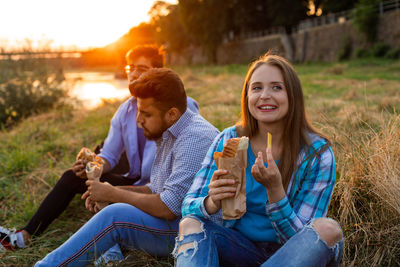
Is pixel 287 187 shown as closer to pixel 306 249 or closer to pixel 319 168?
pixel 319 168

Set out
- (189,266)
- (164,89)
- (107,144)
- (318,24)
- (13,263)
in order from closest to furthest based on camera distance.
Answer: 1. (189,266)
2. (164,89)
3. (13,263)
4. (107,144)
5. (318,24)

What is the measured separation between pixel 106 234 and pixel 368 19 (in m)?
21.6

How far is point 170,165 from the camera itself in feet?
7.78

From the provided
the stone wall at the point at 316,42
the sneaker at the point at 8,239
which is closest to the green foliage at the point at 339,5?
the stone wall at the point at 316,42

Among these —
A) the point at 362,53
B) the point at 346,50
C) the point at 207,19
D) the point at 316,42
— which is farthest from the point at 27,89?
the point at 207,19

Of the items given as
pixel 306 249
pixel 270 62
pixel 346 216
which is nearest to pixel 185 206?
pixel 306 249

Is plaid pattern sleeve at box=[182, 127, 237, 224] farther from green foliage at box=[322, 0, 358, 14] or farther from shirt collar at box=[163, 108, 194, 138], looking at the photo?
green foliage at box=[322, 0, 358, 14]

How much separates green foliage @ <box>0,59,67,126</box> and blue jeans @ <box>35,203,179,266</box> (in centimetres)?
725

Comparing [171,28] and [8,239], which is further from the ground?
[171,28]

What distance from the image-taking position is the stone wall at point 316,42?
19.5 meters

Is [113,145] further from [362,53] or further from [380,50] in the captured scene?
[362,53]

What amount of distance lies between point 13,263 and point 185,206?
4.90 feet

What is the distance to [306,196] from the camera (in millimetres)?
1850

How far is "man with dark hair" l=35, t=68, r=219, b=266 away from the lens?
6.91 feet
